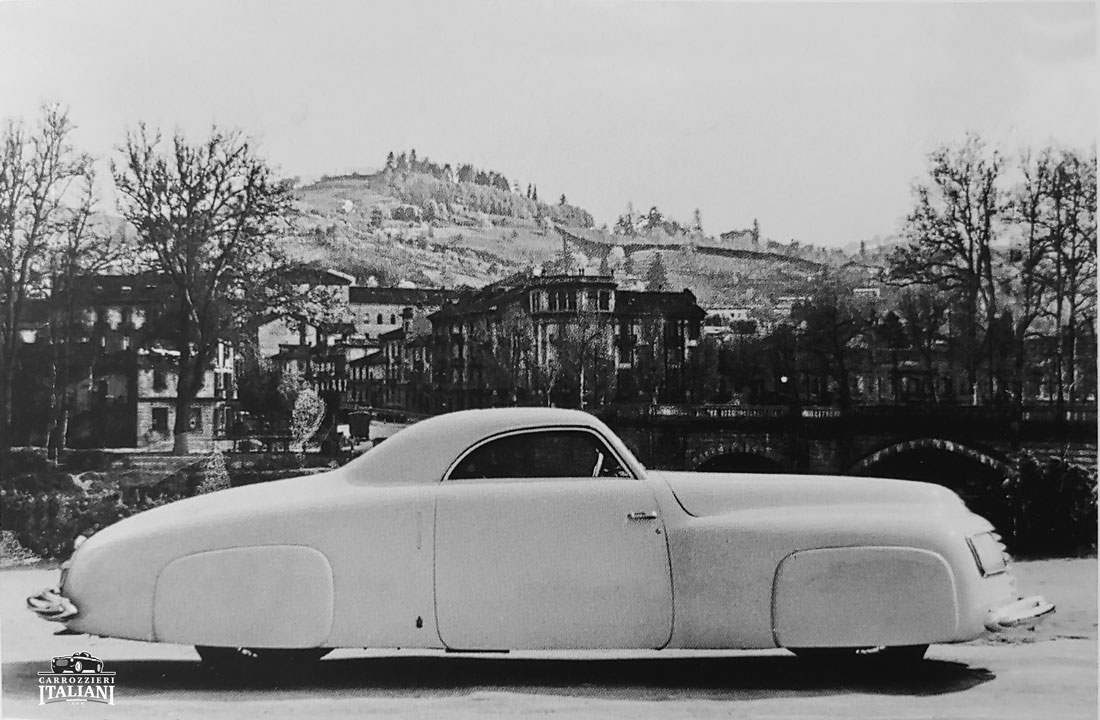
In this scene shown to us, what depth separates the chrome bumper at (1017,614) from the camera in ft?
10.8

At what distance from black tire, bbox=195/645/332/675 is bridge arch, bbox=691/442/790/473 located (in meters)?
1.68

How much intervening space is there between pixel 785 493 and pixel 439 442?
1288 mm

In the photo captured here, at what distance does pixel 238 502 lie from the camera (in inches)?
136

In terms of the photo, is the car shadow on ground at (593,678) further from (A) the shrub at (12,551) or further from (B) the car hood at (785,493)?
(A) the shrub at (12,551)

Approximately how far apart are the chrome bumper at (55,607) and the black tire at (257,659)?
1.56 feet

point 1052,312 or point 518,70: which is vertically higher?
point 518,70

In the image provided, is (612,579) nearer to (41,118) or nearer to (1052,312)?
(1052,312)

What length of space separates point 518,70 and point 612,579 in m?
2.19

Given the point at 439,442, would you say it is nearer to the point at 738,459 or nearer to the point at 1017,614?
the point at 738,459

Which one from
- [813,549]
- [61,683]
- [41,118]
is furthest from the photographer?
[41,118]

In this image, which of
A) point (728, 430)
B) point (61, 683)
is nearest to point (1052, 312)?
point (728, 430)

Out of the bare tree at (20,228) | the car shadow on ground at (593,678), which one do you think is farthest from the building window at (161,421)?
the car shadow on ground at (593,678)

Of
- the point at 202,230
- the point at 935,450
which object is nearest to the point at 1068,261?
the point at 935,450

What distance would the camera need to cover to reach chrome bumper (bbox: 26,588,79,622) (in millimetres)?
3322
